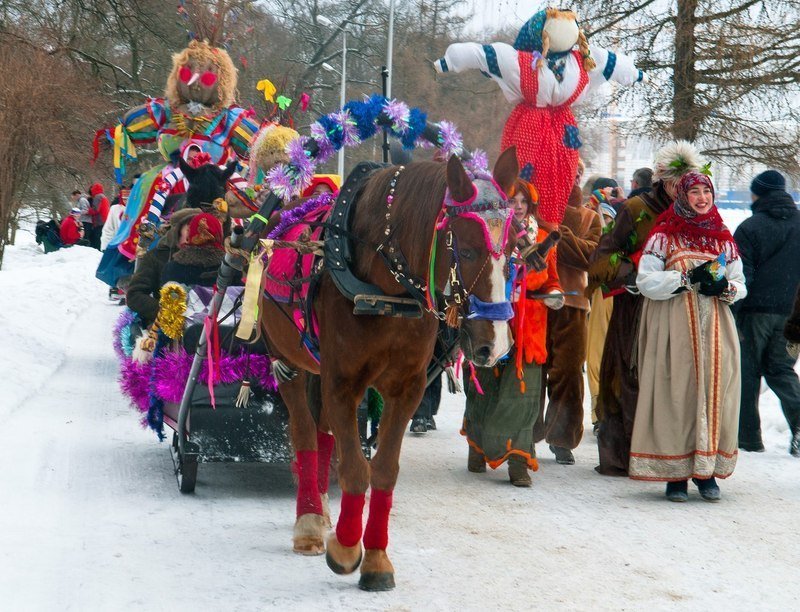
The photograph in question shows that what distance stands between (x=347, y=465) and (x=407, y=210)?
1160mm

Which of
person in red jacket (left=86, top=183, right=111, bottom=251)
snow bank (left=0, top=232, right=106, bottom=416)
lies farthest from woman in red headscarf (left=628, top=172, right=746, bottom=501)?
person in red jacket (left=86, top=183, right=111, bottom=251)

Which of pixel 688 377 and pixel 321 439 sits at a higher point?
pixel 688 377

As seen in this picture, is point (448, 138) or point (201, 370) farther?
point (201, 370)

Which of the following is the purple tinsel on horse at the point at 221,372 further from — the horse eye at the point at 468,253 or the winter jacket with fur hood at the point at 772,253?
the winter jacket with fur hood at the point at 772,253

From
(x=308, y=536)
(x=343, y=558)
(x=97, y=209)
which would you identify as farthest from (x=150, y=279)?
(x=97, y=209)

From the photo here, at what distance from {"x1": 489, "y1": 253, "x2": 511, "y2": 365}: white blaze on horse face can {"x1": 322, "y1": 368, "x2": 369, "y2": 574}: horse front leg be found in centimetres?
88

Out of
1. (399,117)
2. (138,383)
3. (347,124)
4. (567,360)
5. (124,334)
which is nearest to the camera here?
(399,117)

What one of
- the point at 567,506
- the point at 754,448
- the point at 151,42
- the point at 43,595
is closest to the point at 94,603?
the point at 43,595

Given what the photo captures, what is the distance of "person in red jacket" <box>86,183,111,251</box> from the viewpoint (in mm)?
28234

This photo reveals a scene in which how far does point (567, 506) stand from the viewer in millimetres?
6746

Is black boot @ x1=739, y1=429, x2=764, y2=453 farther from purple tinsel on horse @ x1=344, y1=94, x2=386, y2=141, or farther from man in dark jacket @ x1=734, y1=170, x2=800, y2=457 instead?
purple tinsel on horse @ x1=344, y1=94, x2=386, y2=141

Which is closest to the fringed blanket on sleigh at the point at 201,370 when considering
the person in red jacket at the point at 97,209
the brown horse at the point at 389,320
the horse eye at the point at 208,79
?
the brown horse at the point at 389,320

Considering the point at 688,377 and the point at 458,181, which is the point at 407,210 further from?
the point at 688,377

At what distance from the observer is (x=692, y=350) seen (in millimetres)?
6977
